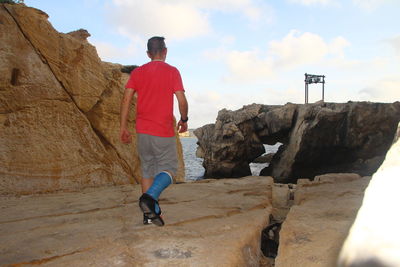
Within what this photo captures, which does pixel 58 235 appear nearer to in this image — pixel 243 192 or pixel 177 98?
pixel 177 98

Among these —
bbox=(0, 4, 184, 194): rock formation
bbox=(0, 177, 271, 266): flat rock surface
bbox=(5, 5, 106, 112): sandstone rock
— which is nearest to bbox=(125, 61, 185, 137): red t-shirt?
bbox=(0, 177, 271, 266): flat rock surface

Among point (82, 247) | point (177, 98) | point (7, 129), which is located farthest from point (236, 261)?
point (7, 129)

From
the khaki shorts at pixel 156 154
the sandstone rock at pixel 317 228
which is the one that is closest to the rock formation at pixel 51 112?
the khaki shorts at pixel 156 154

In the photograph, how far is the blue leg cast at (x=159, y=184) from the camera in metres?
2.72

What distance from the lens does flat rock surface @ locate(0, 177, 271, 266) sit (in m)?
2.11

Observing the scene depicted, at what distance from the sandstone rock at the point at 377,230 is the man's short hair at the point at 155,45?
2.45m

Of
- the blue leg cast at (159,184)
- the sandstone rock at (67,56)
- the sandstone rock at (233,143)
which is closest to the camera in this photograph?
the blue leg cast at (159,184)

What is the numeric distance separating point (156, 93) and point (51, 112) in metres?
2.51

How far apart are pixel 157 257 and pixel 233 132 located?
67.8 ft

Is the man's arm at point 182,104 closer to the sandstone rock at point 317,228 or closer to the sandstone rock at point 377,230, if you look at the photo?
the sandstone rock at point 317,228

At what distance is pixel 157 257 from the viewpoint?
2074 mm

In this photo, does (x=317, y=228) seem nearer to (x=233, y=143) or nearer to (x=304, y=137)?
(x=304, y=137)

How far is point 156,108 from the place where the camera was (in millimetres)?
3008

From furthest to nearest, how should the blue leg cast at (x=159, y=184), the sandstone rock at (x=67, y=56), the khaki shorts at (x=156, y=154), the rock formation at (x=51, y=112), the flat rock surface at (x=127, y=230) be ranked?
the sandstone rock at (x=67, y=56), the rock formation at (x=51, y=112), the khaki shorts at (x=156, y=154), the blue leg cast at (x=159, y=184), the flat rock surface at (x=127, y=230)
